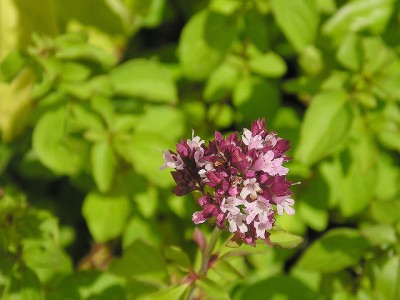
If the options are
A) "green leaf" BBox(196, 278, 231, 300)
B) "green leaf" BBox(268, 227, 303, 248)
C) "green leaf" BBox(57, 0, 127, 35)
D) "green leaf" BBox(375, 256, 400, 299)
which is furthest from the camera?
"green leaf" BBox(57, 0, 127, 35)

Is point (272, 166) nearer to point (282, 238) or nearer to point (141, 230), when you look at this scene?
point (282, 238)

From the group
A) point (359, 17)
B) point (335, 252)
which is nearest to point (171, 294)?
point (335, 252)

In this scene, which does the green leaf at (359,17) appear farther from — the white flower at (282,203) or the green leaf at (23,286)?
the green leaf at (23,286)

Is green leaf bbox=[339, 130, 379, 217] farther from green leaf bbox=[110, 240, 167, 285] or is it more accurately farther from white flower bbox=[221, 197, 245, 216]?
white flower bbox=[221, 197, 245, 216]

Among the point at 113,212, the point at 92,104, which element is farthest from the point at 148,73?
the point at 113,212

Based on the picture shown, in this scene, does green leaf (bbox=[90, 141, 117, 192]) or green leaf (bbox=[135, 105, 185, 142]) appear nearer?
green leaf (bbox=[90, 141, 117, 192])

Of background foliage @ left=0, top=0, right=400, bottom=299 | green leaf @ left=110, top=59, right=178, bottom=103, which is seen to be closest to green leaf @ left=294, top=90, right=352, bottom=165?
background foliage @ left=0, top=0, right=400, bottom=299

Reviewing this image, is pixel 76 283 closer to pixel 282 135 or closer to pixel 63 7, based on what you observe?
pixel 282 135
